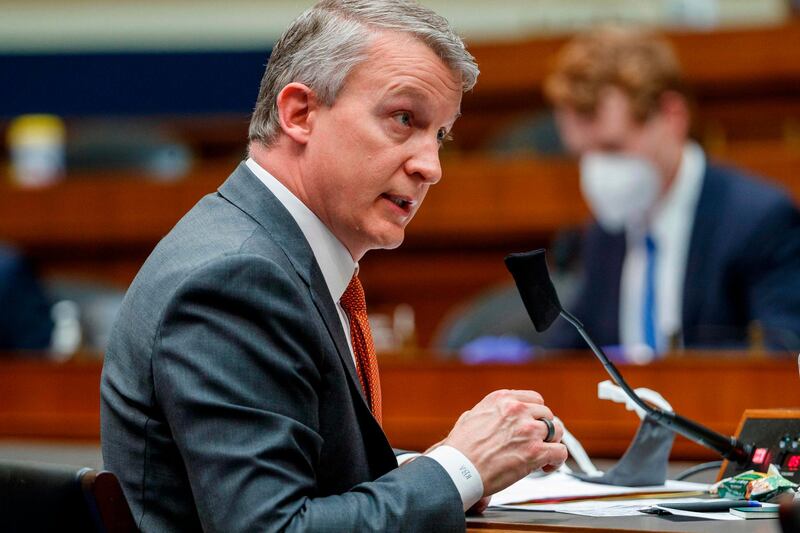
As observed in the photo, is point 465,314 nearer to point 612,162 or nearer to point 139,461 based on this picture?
point 612,162

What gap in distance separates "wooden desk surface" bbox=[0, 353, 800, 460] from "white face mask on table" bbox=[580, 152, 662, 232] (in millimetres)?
942

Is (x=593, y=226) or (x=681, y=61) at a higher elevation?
(x=681, y=61)

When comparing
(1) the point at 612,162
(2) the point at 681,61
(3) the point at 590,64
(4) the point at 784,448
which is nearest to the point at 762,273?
(1) the point at 612,162

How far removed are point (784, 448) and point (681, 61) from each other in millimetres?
3596

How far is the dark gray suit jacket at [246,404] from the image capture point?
1.42m

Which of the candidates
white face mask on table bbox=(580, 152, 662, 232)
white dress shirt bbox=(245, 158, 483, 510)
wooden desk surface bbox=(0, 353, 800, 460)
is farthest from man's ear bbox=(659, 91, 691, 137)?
white dress shirt bbox=(245, 158, 483, 510)

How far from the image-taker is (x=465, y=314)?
410cm

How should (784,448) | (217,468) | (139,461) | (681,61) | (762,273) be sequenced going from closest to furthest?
(217,468), (139,461), (784,448), (762,273), (681,61)

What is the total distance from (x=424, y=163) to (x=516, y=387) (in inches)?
62.7

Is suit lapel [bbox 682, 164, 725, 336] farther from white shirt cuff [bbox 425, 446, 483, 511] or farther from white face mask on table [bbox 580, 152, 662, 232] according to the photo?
white shirt cuff [bbox 425, 446, 483, 511]

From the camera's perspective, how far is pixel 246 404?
4.71 feet

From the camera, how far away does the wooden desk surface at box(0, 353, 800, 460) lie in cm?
302

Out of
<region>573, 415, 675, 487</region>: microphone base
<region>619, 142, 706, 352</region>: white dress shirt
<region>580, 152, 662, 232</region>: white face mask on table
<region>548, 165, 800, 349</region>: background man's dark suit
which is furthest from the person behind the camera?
<region>580, 152, 662, 232</region>: white face mask on table

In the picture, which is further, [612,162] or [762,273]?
[612,162]
